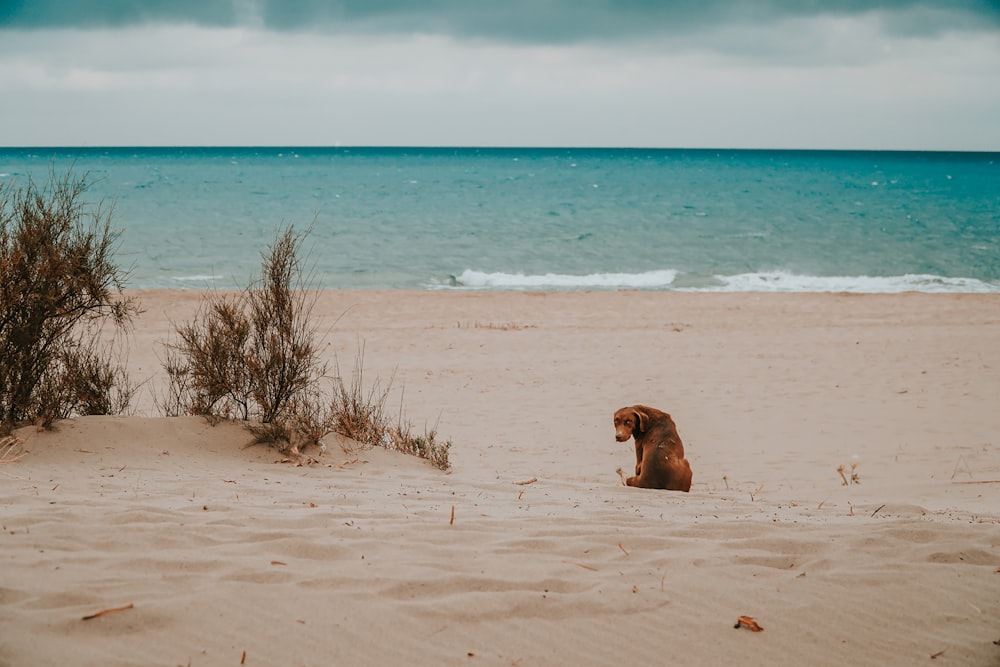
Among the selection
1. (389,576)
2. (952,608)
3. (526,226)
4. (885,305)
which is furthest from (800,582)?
(526,226)

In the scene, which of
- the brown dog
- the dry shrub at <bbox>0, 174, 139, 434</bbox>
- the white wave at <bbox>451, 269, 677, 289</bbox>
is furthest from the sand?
the white wave at <bbox>451, 269, 677, 289</bbox>

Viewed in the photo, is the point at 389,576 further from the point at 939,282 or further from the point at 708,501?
the point at 939,282

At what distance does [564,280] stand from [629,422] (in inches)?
851

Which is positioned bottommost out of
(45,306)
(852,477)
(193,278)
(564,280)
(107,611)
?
(193,278)

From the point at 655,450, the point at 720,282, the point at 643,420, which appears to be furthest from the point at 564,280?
the point at 655,450

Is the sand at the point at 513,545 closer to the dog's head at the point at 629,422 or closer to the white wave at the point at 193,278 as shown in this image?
the dog's head at the point at 629,422

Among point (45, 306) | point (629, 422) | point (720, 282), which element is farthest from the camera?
point (720, 282)

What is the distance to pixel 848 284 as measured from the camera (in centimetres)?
2714

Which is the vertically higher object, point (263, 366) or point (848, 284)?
point (263, 366)

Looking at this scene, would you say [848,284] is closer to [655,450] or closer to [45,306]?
[655,450]

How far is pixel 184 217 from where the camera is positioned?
44688 mm

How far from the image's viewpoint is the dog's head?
645cm

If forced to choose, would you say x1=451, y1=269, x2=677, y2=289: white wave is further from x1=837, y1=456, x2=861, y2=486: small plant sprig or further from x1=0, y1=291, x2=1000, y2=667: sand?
x1=837, y1=456, x2=861, y2=486: small plant sprig

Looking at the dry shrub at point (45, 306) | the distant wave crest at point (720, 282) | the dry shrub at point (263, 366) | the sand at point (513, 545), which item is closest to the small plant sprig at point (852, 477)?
the sand at point (513, 545)
